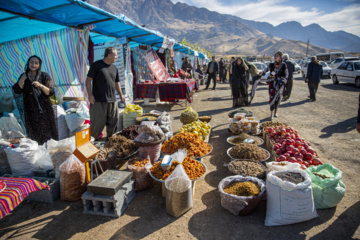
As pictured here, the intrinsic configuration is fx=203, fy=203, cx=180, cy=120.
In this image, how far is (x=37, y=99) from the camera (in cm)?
382

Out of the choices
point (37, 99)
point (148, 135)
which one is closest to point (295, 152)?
point (148, 135)

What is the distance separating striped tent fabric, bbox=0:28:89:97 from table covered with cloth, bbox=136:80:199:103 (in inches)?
131

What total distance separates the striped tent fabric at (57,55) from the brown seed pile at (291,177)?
4822mm

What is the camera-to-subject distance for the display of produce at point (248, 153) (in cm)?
354

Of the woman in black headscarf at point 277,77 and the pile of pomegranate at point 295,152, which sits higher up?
the woman in black headscarf at point 277,77

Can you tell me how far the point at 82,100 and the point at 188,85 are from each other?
4.32 m

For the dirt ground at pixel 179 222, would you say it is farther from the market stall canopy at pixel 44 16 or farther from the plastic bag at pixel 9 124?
the market stall canopy at pixel 44 16

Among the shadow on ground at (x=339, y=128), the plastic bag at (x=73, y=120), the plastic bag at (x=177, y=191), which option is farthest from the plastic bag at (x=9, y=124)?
the shadow on ground at (x=339, y=128)

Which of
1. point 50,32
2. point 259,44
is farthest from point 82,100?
point 259,44

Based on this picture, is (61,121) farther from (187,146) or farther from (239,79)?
(239,79)

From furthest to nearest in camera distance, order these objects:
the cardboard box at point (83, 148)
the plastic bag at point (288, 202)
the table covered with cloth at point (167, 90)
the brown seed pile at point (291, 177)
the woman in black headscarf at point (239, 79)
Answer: the table covered with cloth at point (167, 90) < the woman in black headscarf at point (239, 79) < the cardboard box at point (83, 148) < the brown seed pile at point (291, 177) < the plastic bag at point (288, 202)

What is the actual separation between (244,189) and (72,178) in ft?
7.68

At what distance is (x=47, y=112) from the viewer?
4070 mm

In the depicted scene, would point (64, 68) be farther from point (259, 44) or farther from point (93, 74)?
point (259, 44)
